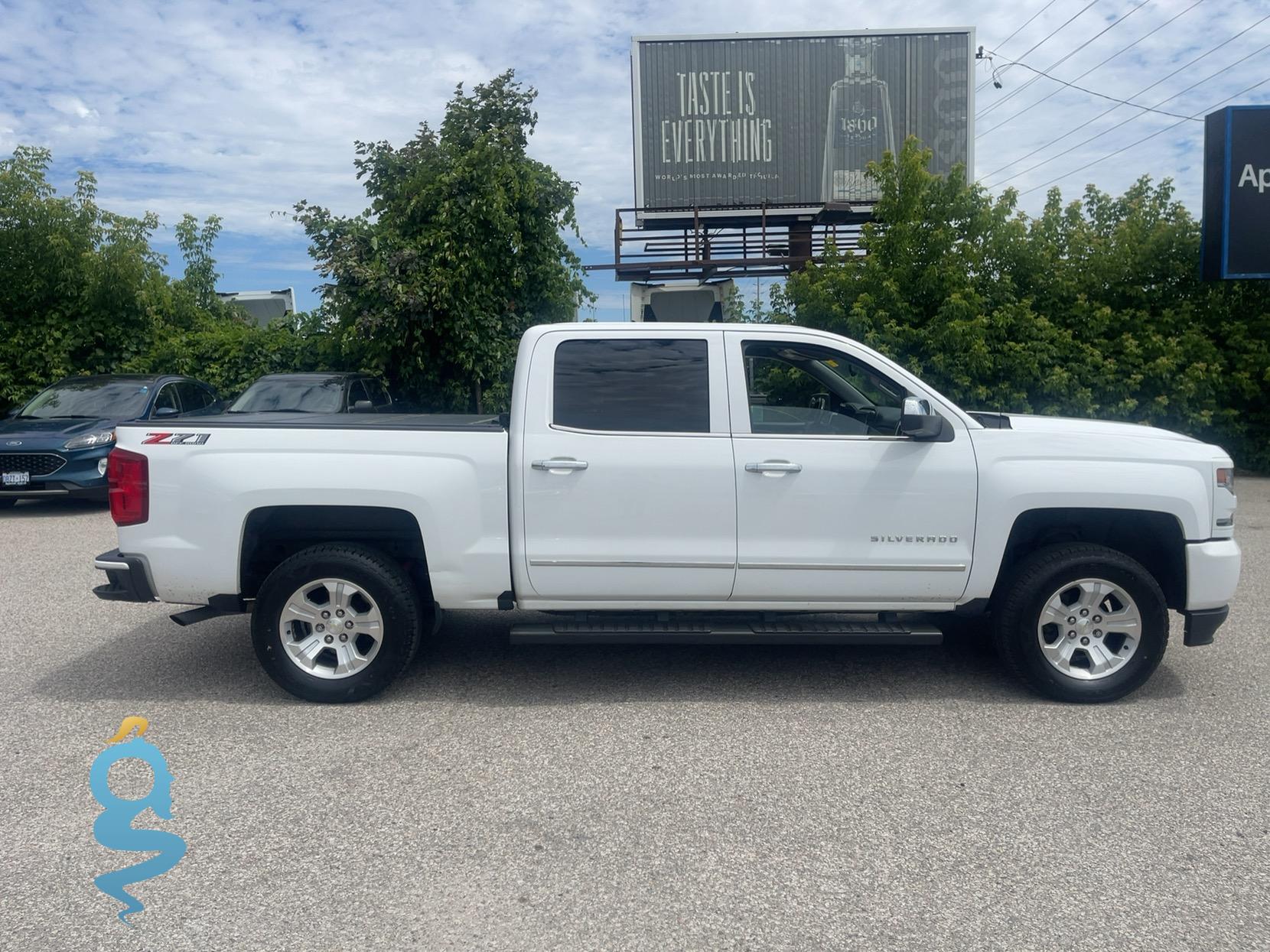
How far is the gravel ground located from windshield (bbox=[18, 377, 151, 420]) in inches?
305

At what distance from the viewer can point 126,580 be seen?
5227mm

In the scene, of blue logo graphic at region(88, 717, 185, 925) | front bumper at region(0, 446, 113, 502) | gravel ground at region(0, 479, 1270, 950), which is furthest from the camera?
front bumper at region(0, 446, 113, 502)

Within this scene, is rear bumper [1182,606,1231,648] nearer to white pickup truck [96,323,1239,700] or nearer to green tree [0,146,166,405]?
white pickup truck [96,323,1239,700]

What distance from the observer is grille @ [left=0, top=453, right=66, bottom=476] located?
1189cm

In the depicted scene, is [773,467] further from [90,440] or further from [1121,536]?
[90,440]

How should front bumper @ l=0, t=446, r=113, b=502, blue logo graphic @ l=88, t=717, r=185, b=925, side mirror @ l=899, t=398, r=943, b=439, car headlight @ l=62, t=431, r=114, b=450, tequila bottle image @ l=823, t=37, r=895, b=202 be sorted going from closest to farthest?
blue logo graphic @ l=88, t=717, r=185, b=925
side mirror @ l=899, t=398, r=943, b=439
front bumper @ l=0, t=446, r=113, b=502
car headlight @ l=62, t=431, r=114, b=450
tequila bottle image @ l=823, t=37, r=895, b=202

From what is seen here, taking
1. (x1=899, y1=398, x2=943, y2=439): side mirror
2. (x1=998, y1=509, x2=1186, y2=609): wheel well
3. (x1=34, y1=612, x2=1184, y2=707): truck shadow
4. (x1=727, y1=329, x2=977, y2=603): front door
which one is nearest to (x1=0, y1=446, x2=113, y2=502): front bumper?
(x1=34, y1=612, x2=1184, y2=707): truck shadow

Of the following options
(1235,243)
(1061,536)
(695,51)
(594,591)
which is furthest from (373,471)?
(695,51)

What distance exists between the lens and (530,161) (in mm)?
15789

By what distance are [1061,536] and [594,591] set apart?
2581mm

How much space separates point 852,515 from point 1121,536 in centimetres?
155

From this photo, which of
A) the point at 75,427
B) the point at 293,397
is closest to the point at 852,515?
the point at 293,397

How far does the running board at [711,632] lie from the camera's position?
5.27 meters

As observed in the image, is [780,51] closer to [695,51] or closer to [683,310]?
[695,51]
